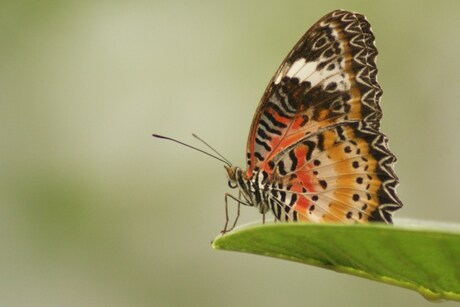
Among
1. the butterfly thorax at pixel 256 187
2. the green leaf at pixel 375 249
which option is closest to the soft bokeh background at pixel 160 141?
the butterfly thorax at pixel 256 187

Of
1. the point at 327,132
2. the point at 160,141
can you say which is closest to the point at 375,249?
the point at 327,132

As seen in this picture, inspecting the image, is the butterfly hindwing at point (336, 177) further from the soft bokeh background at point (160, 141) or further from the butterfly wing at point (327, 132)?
the soft bokeh background at point (160, 141)

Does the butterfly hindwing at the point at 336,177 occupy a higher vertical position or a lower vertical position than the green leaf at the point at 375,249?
higher

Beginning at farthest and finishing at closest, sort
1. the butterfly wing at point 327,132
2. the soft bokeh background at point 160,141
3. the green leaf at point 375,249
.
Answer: the soft bokeh background at point 160,141, the butterfly wing at point 327,132, the green leaf at point 375,249

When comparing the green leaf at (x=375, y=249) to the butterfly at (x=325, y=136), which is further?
the butterfly at (x=325, y=136)

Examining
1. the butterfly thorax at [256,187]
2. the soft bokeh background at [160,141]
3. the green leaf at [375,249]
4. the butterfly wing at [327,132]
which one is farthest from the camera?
the soft bokeh background at [160,141]

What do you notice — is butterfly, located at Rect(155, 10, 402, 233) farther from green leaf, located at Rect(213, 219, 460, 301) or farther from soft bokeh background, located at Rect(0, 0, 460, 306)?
soft bokeh background, located at Rect(0, 0, 460, 306)

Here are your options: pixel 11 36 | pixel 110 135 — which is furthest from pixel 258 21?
pixel 11 36
